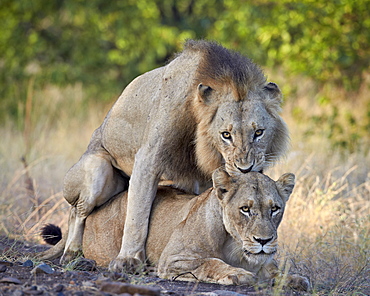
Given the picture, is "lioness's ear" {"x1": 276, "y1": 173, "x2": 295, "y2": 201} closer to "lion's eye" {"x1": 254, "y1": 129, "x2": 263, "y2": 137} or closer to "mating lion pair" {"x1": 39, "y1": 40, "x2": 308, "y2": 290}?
"mating lion pair" {"x1": 39, "y1": 40, "x2": 308, "y2": 290}

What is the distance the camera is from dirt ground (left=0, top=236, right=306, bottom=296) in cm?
344

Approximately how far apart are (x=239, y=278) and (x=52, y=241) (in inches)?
92.7

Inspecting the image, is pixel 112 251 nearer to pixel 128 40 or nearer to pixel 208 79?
pixel 208 79

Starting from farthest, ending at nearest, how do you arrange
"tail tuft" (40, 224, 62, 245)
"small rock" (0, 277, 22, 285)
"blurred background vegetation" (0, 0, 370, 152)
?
"blurred background vegetation" (0, 0, 370, 152) → "tail tuft" (40, 224, 62, 245) → "small rock" (0, 277, 22, 285)

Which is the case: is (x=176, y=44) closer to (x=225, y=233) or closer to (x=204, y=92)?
(x=204, y=92)

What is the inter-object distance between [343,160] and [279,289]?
18.0 feet

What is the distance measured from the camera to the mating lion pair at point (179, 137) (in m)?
4.59

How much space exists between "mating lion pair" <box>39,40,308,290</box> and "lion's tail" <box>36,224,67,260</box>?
0.12 metres

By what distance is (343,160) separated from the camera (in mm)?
8852

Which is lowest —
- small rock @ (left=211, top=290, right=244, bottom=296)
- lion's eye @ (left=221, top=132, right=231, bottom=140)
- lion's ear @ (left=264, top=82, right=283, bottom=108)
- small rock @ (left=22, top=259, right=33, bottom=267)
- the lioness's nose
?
small rock @ (left=22, top=259, right=33, bottom=267)

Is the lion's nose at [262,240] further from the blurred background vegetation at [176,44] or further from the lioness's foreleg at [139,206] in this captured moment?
the blurred background vegetation at [176,44]

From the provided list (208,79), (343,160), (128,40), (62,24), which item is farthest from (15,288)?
(62,24)

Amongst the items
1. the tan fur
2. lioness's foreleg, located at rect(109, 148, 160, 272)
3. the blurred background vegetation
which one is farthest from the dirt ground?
the blurred background vegetation

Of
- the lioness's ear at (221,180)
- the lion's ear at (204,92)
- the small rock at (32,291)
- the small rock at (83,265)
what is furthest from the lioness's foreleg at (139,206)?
the small rock at (32,291)
